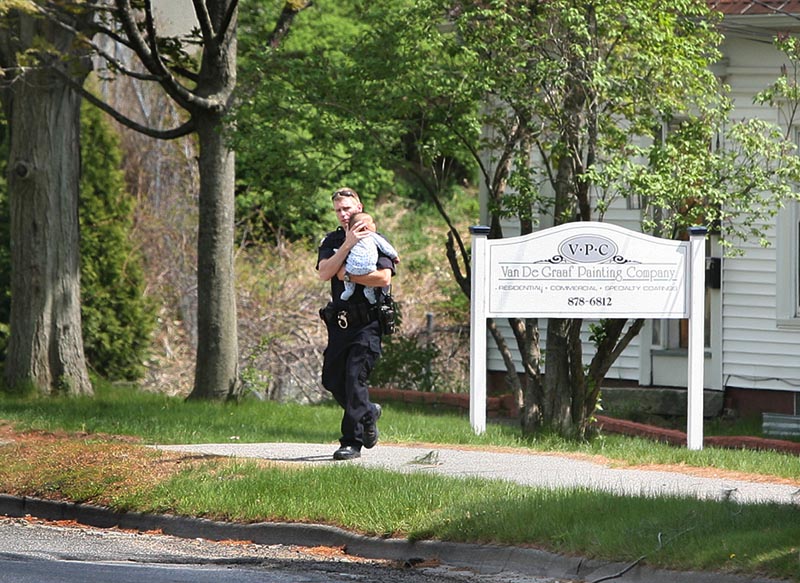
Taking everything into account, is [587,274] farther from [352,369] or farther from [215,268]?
[215,268]

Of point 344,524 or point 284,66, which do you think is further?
point 284,66

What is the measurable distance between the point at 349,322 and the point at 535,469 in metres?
1.77

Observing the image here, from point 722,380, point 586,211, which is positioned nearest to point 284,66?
point 586,211

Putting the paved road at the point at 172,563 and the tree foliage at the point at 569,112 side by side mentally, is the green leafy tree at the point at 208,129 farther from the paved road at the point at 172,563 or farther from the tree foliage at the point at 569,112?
the paved road at the point at 172,563

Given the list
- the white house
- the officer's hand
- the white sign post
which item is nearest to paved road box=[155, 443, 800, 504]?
the white sign post

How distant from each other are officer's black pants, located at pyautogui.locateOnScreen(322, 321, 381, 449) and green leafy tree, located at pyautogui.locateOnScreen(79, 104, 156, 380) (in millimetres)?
10576

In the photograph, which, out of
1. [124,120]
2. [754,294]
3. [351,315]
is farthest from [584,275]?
[124,120]

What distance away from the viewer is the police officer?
424 inches

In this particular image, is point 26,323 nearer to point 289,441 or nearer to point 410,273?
point 289,441

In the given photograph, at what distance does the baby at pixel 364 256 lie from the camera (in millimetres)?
10695

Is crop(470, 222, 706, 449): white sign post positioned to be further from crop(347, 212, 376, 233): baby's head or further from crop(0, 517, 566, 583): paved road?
crop(0, 517, 566, 583): paved road

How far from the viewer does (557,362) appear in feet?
44.9

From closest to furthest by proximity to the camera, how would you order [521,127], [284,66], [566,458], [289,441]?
[566,458]
[289,441]
[521,127]
[284,66]

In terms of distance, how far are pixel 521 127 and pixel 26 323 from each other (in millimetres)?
6441
